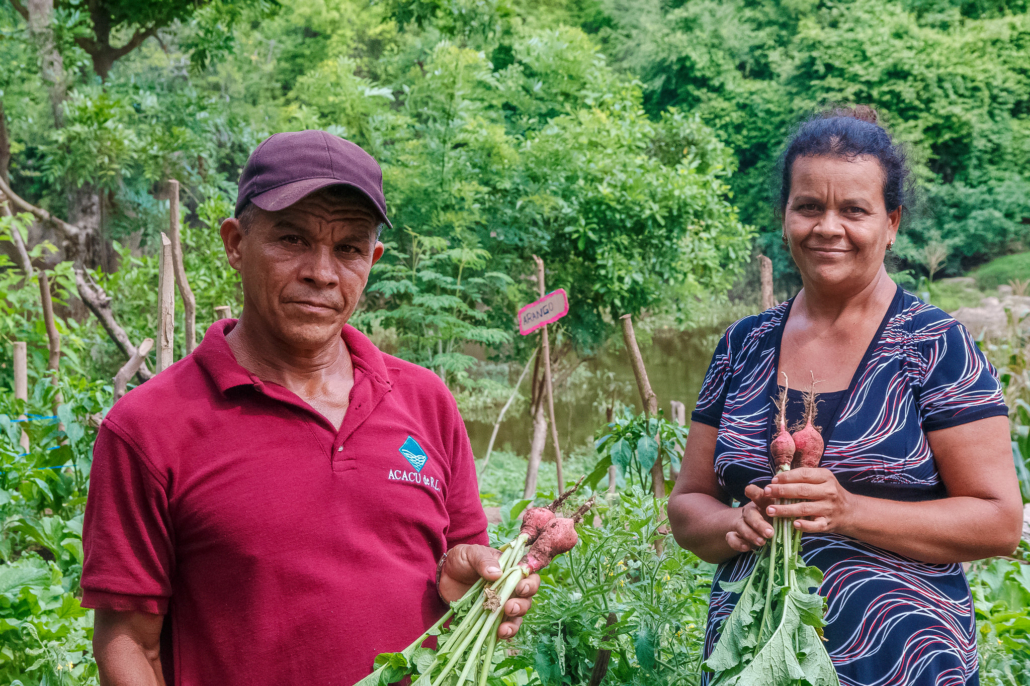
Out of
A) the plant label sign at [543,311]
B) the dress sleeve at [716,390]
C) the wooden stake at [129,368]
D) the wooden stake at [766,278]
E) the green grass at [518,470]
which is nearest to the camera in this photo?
the dress sleeve at [716,390]

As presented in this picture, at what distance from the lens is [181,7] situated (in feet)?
32.2

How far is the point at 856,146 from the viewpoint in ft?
4.91

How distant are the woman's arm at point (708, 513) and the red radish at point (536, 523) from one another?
0.33 metres

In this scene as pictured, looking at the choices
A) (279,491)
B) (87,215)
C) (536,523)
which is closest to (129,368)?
(279,491)

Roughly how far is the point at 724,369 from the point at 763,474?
27 cm

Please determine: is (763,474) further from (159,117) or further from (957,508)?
(159,117)

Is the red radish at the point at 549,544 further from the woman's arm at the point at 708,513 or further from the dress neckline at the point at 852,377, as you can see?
the dress neckline at the point at 852,377

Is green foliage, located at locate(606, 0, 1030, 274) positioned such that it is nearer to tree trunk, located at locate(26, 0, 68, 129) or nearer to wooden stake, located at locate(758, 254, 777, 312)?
tree trunk, located at locate(26, 0, 68, 129)

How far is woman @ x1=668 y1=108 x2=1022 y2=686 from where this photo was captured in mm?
1352

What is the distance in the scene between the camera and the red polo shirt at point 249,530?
120 cm

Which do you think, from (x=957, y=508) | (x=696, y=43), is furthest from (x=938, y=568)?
(x=696, y=43)

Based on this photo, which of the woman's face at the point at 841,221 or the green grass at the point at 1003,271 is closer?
the woman's face at the point at 841,221

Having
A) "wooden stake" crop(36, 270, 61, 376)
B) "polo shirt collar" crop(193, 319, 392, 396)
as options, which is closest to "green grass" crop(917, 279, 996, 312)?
"wooden stake" crop(36, 270, 61, 376)

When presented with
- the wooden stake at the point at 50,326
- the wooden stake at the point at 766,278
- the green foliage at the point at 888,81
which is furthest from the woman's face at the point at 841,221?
the green foliage at the point at 888,81
